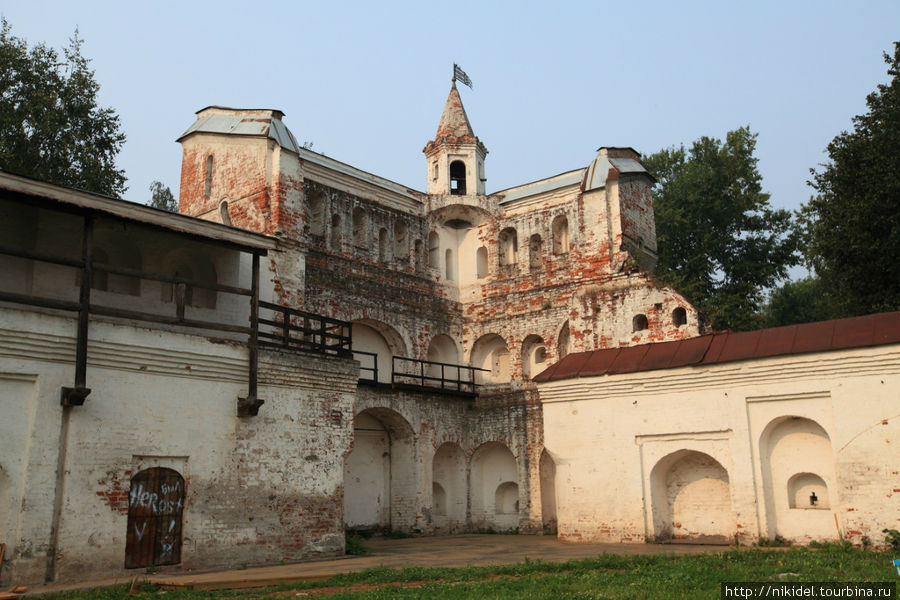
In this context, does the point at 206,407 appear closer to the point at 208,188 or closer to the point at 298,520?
the point at 298,520

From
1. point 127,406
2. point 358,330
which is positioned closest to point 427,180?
point 358,330

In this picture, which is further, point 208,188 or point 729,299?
point 729,299

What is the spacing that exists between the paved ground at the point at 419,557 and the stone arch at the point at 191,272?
6.97 m

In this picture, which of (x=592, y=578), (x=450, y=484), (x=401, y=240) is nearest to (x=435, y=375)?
(x=450, y=484)

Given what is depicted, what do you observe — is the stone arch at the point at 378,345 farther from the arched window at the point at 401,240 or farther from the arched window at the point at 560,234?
the arched window at the point at 560,234

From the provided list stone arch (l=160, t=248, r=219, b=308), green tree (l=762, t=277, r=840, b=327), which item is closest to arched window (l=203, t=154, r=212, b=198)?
stone arch (l=160, t=248, r=219, b=308)

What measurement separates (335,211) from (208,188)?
3597 millimetres

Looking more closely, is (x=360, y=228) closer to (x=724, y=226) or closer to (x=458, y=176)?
(x=458, y=176)

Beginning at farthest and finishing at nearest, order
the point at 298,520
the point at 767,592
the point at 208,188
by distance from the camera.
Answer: the point at 208,188 → the point at 298,520 → the point at 767,592

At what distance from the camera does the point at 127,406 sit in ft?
42.5

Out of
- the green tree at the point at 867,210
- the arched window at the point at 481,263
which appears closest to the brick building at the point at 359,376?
the arched window at the point at 481,263

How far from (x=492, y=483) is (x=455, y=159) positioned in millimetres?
11111

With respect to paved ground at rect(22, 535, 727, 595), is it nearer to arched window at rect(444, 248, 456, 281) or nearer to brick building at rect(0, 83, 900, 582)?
brick building at rect(0, 83, 900, 582)

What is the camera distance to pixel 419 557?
15.6 meters
